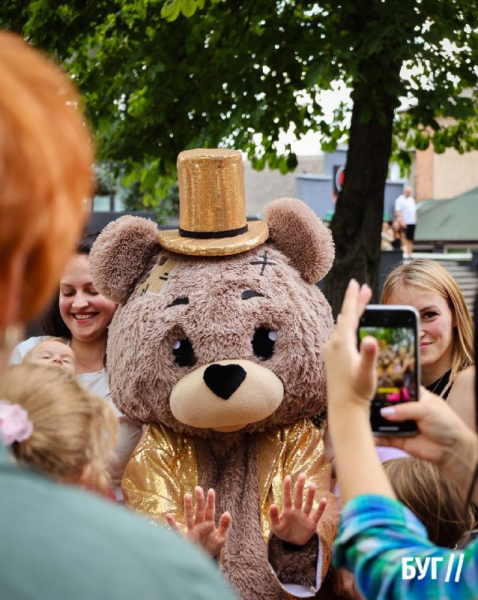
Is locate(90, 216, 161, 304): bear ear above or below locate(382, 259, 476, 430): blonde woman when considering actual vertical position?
above

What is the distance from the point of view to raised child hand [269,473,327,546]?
102 inches

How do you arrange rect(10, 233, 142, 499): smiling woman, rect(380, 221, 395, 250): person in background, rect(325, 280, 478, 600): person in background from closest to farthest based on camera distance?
rect(325, 280, 478, 600): person in background → rect(10, 233, 142, 499): smiling woman → rect(380, 221, 395, 250): person in background

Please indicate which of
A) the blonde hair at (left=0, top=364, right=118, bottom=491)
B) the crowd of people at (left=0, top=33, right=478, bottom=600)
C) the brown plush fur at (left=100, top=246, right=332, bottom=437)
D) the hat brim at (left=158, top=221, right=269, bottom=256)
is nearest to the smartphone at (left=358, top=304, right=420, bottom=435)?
the crowd of people at (left=0, top=33, right=478, bottom=600)

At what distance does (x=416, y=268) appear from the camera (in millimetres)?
3385

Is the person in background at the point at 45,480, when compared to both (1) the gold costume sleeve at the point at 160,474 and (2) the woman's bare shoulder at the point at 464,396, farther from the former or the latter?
(2) the woman's bare shoulder at the point at 464,396

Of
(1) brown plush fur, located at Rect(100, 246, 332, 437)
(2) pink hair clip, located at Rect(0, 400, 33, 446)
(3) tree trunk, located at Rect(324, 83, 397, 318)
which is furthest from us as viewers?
(3) tree trunk, located at Rect(324, 83, 397, 318)

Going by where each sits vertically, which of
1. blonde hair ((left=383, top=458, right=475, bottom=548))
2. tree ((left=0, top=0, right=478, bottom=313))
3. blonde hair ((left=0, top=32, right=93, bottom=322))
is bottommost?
blonde hair ((left=383, top=458, right=475, bottom=548))

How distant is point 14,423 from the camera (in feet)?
5.36

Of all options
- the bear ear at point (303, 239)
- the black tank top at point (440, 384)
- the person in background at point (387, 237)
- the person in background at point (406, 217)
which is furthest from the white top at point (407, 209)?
the bear ear at point (303, 239)

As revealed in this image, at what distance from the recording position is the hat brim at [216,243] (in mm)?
2977

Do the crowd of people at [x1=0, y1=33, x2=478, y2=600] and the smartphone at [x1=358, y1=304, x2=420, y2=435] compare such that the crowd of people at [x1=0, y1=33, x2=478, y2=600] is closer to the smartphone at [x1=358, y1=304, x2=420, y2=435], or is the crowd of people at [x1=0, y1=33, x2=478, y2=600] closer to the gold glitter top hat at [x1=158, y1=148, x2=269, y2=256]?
the smartphone at [x1=358, y1=304, x2=420, y2=435]

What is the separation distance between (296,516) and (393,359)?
3.52 ft

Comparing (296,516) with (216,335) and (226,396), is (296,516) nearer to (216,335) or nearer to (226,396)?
(226,396)

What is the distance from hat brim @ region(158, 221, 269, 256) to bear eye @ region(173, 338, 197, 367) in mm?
313
